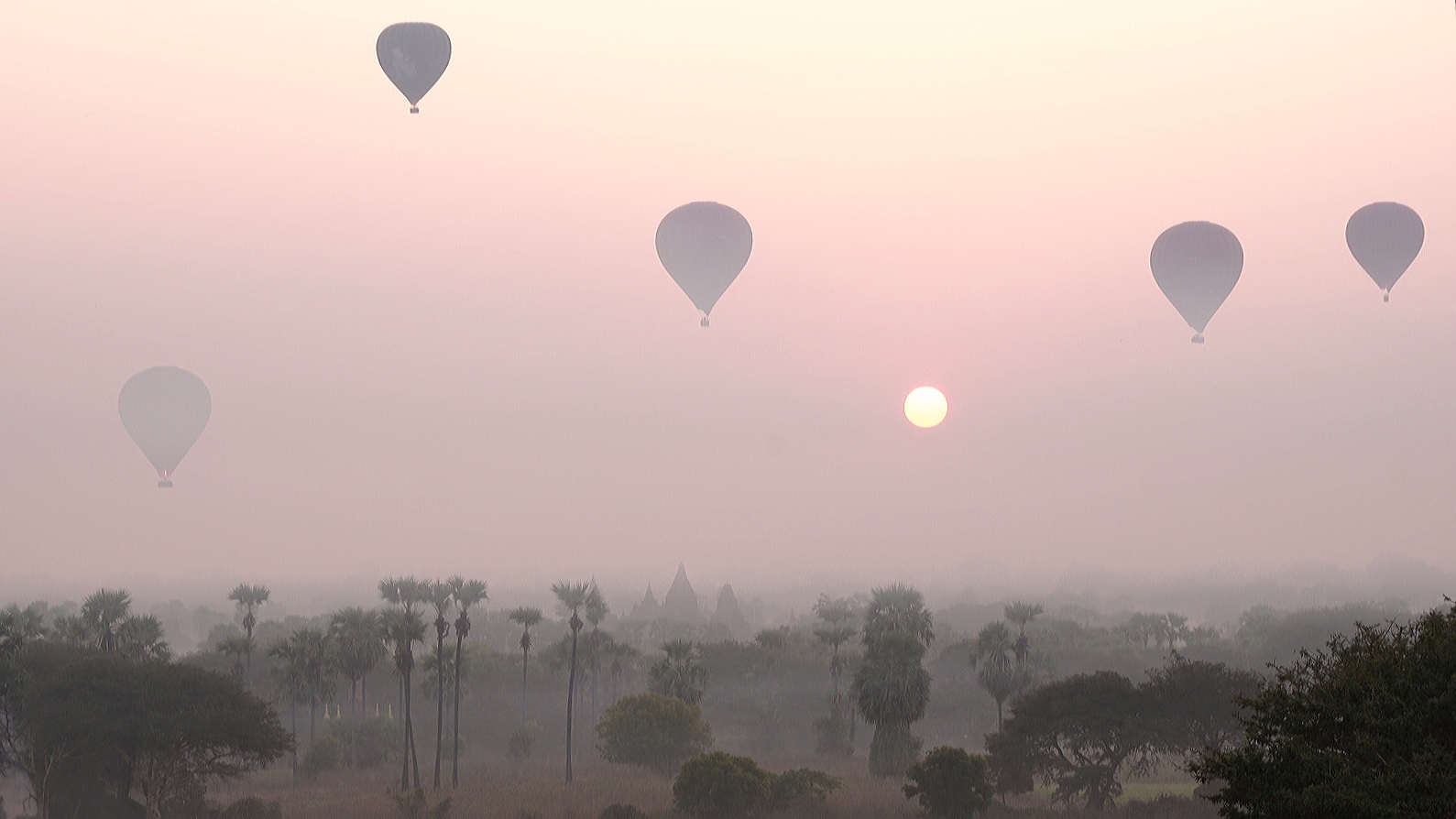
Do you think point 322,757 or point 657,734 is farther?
point 322,757

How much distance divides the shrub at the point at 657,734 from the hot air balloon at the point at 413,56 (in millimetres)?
43504

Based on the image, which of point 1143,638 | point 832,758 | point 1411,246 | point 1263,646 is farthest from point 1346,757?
point 1143,638

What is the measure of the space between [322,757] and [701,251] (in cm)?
4575

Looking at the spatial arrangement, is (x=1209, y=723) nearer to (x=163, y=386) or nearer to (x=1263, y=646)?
(x=1263, y=646)

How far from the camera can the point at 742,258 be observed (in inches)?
3895

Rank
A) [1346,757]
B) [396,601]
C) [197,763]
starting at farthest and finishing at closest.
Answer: [396,601]
[197,763]
[1346,757]

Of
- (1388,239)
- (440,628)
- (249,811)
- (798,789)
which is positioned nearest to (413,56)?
(440,628)

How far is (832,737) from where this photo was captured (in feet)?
323

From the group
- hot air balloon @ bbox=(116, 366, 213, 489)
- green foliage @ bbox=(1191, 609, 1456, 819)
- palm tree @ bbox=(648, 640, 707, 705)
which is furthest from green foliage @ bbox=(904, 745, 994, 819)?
hot air balloon @ bbox=(116, 366, 213, 489)

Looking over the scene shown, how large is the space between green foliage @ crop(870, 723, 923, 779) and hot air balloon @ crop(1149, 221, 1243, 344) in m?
38.8

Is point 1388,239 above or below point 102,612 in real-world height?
above

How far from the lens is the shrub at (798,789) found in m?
68.1

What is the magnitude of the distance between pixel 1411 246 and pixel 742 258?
4875cm

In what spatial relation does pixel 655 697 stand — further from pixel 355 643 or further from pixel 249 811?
pixel 249 811
